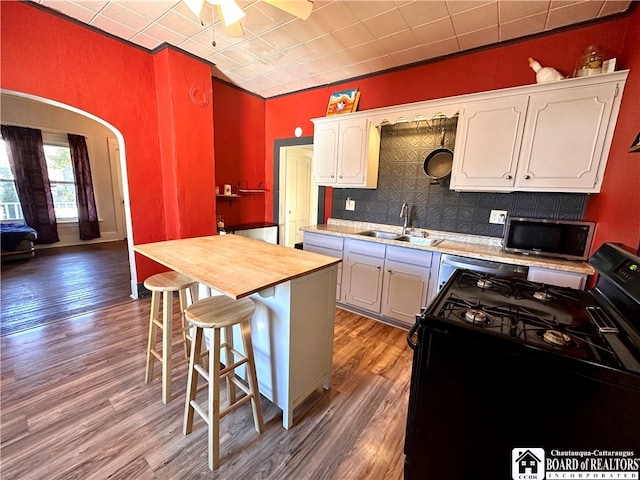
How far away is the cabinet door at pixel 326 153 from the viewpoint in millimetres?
3113

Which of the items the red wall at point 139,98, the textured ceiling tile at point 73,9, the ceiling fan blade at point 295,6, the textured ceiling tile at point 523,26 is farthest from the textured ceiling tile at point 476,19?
the textured ceiling tile at point 73,9

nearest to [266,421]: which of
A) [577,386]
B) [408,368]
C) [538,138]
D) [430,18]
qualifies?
[408,368]

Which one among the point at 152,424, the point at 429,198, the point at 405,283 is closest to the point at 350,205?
the point at 429,198

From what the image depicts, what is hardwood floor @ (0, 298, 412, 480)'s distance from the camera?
1.30 meters

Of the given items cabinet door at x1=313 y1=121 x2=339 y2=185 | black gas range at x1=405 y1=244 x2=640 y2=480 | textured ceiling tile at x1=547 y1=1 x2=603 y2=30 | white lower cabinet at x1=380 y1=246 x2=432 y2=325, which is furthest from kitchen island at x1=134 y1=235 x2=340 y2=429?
textured ceiling tile at x1=547 y1=1 x2=603 y2=30

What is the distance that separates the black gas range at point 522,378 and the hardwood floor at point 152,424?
0.48 meters

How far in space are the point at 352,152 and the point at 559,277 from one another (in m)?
2.15

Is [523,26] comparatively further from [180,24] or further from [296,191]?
[296,191]

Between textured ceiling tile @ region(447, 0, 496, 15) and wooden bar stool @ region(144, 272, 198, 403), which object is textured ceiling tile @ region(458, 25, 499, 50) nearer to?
textured ceiling tile @ region(447, 0, 496, 15)

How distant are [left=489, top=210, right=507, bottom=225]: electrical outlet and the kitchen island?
182 cm

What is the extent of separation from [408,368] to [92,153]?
23.8ft

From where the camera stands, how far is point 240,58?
9.62 ft

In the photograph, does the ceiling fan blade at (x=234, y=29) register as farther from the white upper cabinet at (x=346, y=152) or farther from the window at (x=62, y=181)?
the window at (x=62, y=181)

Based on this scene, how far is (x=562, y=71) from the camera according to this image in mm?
2180
